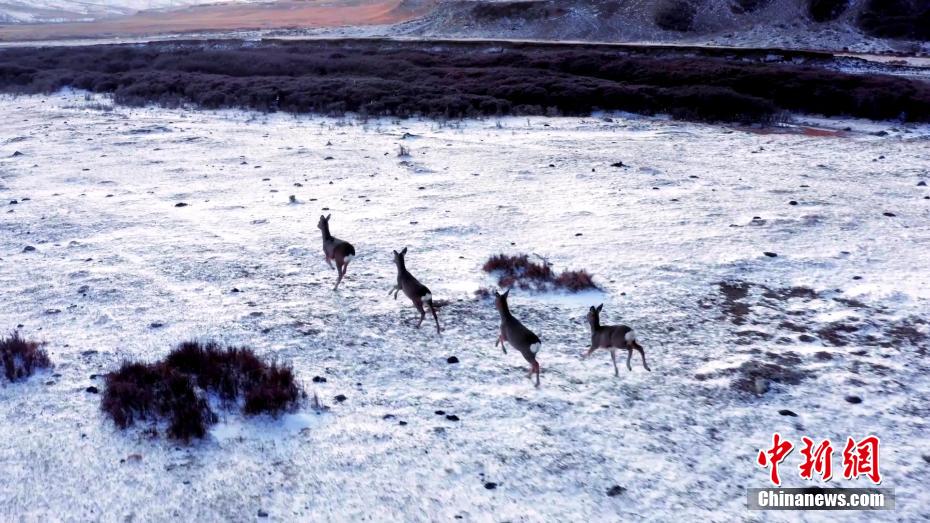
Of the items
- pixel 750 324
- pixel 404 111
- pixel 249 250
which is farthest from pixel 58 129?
pixel 750 324

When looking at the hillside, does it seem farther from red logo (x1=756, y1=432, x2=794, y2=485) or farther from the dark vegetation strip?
red logo (x1=756, y1=432, x2=794, y2=485)

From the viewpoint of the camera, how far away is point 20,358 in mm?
7668

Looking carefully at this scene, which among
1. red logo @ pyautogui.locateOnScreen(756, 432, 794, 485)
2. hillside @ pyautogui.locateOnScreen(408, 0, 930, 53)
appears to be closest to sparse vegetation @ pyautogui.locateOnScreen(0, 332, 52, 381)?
red logo @ pyautogui.locateOnScreen(756, 432, 794, 485)

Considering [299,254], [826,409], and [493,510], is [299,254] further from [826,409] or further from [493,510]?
[826,409]

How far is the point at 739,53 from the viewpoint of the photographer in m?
50.6

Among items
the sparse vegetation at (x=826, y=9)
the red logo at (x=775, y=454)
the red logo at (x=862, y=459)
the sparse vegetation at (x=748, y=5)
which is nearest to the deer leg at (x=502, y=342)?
the red logo at (x=775, y=454)

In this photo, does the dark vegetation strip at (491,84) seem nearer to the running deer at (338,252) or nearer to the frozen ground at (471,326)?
the frozen ground at (471,326)

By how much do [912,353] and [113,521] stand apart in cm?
826

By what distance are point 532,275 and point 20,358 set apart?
644cm

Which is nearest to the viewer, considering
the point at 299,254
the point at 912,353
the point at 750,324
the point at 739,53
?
the point at 912,353

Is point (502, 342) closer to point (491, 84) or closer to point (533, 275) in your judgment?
point (533, 275)

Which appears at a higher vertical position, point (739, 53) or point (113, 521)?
point (739, 53)

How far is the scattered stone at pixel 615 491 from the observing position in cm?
574

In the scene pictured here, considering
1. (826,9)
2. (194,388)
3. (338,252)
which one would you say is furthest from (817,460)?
(826,9)
